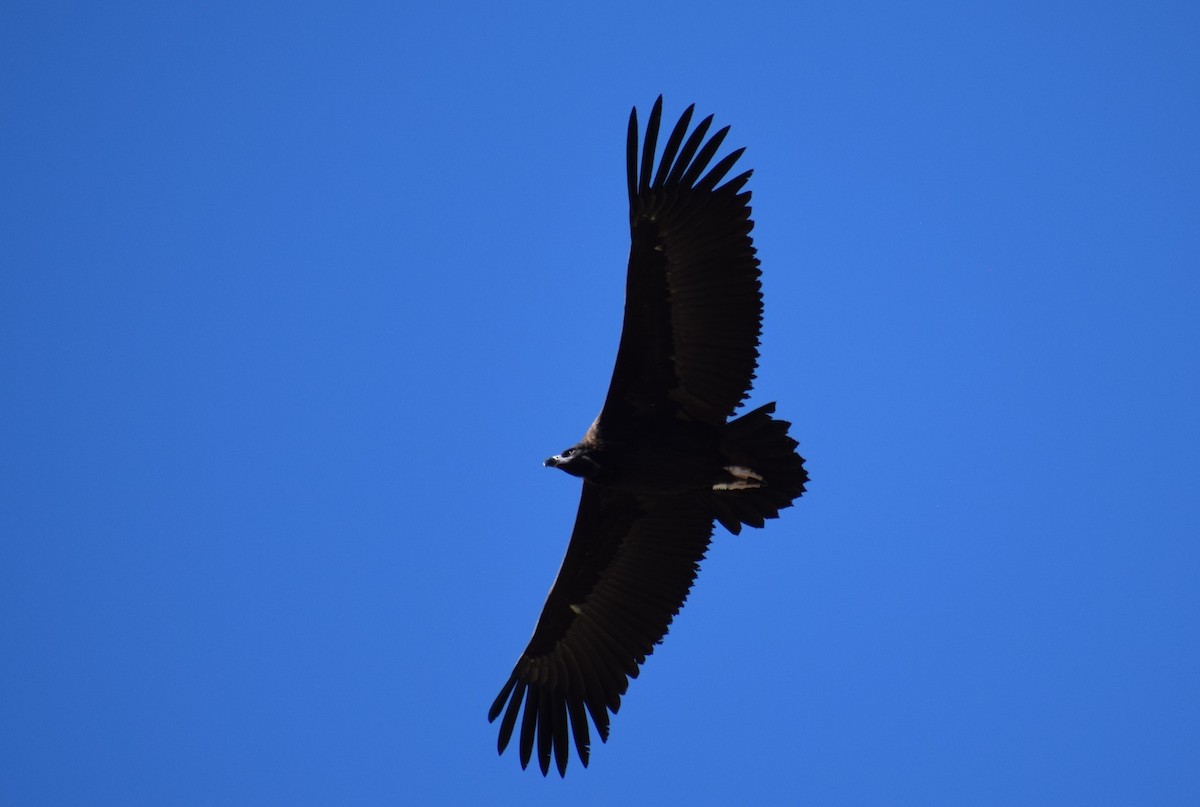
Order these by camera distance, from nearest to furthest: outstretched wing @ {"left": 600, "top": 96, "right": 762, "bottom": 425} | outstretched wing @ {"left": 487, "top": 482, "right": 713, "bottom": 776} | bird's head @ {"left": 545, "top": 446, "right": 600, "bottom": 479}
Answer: outstretched wing @ {"left": 600, "top": 96, "right": 762, "bottom": 425}
bird's head @ {"left": 545, "top": 446, "right": 600, "bottom": 479}
outstretched wing @ {"left": 487, "top": 482, "right": 713, "bottom": 776}

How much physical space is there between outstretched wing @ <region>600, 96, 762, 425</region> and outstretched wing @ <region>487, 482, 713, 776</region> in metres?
1.70

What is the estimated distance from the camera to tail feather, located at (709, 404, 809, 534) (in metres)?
10.5

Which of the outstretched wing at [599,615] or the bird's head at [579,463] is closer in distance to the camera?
the bird's head at [579,463]

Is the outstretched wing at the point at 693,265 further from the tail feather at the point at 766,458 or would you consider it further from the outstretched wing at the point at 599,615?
the outstretched wing at the point at 599,615

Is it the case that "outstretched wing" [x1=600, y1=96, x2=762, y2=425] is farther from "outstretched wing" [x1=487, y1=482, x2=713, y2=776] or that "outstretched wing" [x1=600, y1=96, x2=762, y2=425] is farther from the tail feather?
"outstretched wing" [x1=487, y1=482, x2=713, y2=776]

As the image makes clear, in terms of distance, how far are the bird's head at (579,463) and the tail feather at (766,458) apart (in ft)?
4.01

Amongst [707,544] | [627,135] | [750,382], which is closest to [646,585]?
[707,544]

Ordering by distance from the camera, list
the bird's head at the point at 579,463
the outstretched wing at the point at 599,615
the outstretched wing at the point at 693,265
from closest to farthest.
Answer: the outstretched wing at the point at 693,265 → the bird's head at the point at 579,463 → the outstretched wing at the point at 599,615

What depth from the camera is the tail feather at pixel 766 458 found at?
34.3ft

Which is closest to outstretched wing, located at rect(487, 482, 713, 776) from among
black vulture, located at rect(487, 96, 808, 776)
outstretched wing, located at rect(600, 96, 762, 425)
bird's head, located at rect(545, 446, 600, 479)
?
black vulture, located at rect(487, 96, 808, 776)

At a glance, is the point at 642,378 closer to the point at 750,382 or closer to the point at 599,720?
the point at 750,382

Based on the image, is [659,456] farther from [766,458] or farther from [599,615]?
[599,615]

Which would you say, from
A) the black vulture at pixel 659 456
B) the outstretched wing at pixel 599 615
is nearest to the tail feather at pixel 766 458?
the black vulture at pixel 659 456

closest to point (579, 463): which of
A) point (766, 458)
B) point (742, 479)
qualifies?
point (742, 479)
